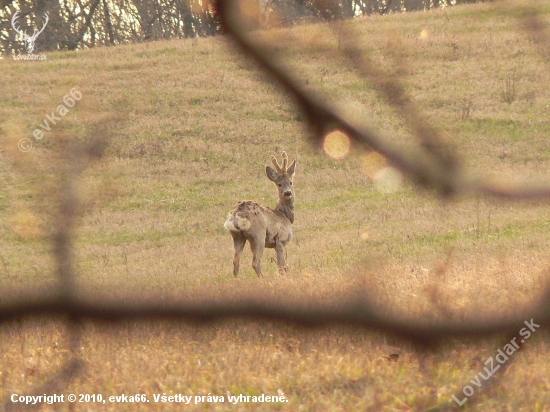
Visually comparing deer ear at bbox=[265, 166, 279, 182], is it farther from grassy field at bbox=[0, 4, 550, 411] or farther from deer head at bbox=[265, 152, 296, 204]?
grassy field at bbox=[0, 4, 550, 411]

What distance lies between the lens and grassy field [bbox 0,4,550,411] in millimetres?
4863

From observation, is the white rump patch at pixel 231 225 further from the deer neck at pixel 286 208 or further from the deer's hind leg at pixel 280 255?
the deer neck at pixel 286 208

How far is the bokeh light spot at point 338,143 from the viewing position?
2.35 m

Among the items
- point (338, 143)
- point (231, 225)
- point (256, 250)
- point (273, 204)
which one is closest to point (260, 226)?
point (256, 250)

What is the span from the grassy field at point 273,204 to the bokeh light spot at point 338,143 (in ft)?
0.17

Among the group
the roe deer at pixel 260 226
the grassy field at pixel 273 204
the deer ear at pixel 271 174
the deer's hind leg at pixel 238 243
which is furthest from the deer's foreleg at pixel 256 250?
the deer ear at pixel 271 174

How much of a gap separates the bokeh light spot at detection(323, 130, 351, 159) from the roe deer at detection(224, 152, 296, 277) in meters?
8.23

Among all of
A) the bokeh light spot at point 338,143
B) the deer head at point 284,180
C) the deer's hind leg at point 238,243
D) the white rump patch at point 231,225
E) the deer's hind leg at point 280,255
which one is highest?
the bokeh light spot at point 338,143

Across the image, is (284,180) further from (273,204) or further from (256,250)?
(273,204)

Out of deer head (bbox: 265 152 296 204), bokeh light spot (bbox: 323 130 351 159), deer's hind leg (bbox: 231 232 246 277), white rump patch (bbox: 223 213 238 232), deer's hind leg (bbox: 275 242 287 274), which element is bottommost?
deer's hind leg (bbox: 275 242 287 274)

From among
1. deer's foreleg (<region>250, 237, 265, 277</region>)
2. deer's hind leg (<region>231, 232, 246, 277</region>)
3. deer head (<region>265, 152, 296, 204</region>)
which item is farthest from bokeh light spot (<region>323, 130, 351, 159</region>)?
deer head (<region>265, 152, 296, 204</region>)

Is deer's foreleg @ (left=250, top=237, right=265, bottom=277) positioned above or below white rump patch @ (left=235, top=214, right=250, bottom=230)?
below

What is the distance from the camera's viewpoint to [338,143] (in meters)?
2.80

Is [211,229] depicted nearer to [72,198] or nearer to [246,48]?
[72,198]
